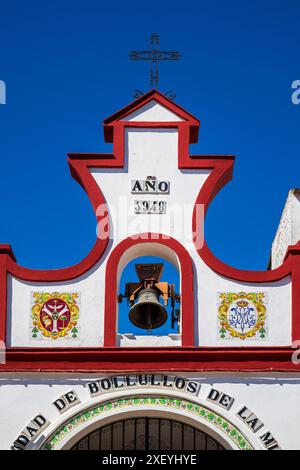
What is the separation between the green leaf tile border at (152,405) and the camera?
918 inches

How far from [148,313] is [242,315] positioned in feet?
5.70

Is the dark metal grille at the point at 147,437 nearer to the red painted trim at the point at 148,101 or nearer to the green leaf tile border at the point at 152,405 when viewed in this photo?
the green leaf tile border at the point at 152,405

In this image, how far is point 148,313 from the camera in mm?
25078

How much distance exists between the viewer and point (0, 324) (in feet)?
78.8

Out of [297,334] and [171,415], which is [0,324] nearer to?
[171,415]

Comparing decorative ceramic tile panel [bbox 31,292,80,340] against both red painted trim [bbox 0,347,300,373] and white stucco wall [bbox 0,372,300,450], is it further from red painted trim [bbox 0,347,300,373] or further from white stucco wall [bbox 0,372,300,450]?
white stucco wall [bbox 0,372,300,450]

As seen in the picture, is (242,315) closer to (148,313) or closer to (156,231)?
(148,313)

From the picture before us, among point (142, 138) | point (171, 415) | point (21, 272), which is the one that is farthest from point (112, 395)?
point (142, 138)

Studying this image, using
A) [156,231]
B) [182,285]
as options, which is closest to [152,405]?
[182,285]

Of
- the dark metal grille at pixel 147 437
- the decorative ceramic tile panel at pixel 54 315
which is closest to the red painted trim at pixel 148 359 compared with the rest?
the decorative ceramic tile panel at pixel 54 315

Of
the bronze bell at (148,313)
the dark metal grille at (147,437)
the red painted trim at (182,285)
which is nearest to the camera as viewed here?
the dark metal grille at (147,437)

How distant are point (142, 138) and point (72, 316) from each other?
3.32m

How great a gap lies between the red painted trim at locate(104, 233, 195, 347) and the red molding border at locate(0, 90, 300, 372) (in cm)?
2

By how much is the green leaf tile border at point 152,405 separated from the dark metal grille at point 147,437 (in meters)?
0.29
